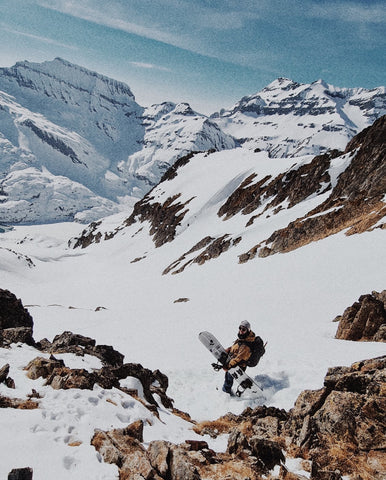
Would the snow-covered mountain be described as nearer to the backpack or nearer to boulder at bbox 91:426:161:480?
boulder at bbox 91:426:161:480

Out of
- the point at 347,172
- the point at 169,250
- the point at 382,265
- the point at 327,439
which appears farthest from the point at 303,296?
the point at 169,250

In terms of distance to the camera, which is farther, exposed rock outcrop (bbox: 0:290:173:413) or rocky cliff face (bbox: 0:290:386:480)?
exposed rock outcrop (bbox: 0:290:173:413)

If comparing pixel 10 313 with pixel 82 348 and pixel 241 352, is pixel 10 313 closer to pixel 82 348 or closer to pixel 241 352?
pixel 82 348

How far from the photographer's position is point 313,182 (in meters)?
54.9

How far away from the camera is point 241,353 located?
11.9 meters

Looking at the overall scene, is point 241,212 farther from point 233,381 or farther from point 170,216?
point 233,381

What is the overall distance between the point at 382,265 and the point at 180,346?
12834 millimetres

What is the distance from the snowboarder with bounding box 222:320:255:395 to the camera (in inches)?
460

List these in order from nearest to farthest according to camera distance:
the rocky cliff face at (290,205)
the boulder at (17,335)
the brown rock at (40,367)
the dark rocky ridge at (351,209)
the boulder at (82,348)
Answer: the brown rock at (40,367), the boulder at (17,335), the boulder at (82,348), the dark rocky ridge at (351,209), the rocky cliff face at (290,205)

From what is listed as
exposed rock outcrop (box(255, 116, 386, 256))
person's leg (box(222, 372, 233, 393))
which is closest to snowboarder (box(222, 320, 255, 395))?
person's leg (box(222, 372, 233, 393))

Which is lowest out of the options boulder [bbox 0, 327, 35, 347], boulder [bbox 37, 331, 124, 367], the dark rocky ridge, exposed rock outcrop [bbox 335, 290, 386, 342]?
boulder [bbox 37, 331, 124, 367]

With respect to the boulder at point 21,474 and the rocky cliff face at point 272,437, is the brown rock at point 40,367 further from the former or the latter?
the boulder at point 21,474

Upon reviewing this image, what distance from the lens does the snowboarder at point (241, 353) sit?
1168cm

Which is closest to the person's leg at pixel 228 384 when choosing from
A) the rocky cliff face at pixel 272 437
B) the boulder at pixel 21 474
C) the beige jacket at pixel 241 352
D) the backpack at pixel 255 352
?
the beige jacket at pixel 241 352
